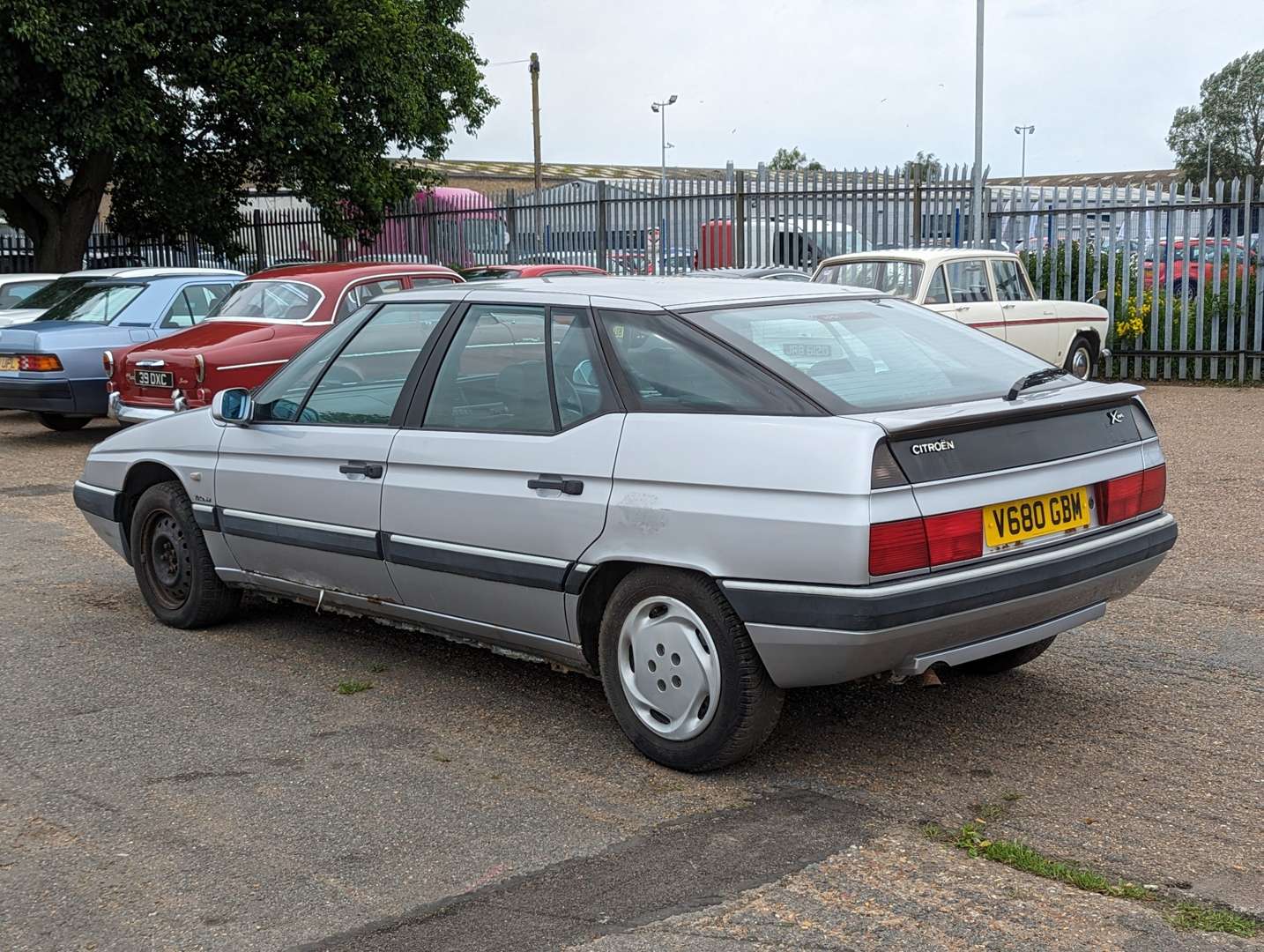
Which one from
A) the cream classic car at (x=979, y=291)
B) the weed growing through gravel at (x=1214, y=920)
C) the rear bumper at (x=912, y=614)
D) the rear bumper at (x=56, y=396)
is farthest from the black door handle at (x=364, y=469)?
the rear bumper at (x=56, y=396)

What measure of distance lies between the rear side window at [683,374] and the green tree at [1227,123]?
91.7 m

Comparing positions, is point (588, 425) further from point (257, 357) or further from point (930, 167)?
point (930, 167)

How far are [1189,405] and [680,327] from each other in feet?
39.2

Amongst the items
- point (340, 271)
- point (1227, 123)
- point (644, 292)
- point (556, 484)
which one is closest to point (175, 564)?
point (556, 484)

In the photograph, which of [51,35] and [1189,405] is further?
[51,35]

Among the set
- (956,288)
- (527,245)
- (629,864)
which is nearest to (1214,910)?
(629,864)

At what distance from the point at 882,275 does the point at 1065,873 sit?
10.2 m

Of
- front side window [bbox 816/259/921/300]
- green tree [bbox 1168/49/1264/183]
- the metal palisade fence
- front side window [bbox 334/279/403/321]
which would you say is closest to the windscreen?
front side window [bbox 334/279/403/321]

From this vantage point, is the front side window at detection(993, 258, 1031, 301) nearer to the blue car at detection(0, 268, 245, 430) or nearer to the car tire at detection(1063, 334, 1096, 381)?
the car tire at detection(1063, 334, 1096, 381)

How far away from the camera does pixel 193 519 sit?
6.04 metres

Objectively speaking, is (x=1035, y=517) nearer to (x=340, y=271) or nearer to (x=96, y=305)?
(x=340, y=271)

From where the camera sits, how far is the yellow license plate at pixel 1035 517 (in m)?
4.02

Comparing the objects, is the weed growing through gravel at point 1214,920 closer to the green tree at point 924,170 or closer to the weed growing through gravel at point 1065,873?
the weed growing through gravel at point 1065,873

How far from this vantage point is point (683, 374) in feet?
14.3
